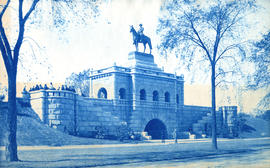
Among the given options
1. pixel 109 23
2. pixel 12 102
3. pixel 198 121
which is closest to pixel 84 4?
pixel 109 23

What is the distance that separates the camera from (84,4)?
17.9m

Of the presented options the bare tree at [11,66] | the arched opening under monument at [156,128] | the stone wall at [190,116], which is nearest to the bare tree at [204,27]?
the bare tree at [11,66]

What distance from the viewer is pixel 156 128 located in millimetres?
44562

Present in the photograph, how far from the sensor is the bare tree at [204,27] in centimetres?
2339

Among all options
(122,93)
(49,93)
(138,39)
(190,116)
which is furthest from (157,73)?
(49,93)

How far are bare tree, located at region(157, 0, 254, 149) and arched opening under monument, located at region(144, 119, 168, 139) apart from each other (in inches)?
801

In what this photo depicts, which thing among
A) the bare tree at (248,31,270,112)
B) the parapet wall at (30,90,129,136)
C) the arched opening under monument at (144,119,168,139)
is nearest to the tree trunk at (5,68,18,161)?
the parapet wall at (30,90,129,136)

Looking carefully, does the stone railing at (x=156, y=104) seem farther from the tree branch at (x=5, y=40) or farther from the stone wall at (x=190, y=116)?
the tree branch at (x=5, y=40)

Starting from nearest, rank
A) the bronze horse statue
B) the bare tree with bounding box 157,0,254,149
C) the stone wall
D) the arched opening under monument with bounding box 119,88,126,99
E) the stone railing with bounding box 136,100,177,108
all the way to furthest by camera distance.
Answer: the bare tree with bounding box 157,0,254,149, the bronze horse statue, the arched opening under monument with bounding box 119,88,126,99, the stone railing with bounding box 136,100,177,108, the stone wall

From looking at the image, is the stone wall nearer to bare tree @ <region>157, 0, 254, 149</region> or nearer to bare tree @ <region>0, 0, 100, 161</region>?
bare tree @ <region>157, 0, 254, 149</region>

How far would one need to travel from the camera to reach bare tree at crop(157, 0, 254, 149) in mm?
23391

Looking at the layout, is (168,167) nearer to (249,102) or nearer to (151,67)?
(151,67)

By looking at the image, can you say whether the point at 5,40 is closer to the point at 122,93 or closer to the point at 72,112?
the point at 72,112

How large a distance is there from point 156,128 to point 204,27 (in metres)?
22.9
